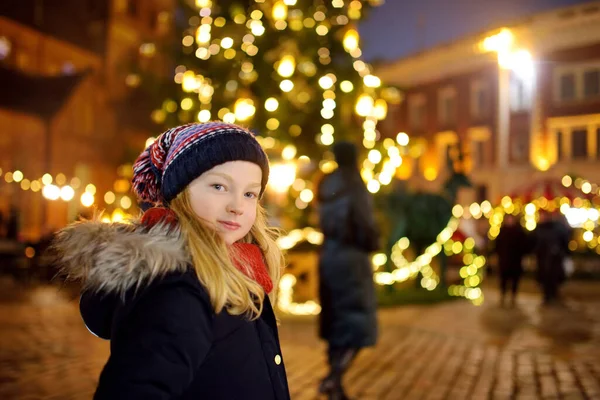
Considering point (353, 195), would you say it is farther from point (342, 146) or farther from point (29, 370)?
point (29, 370)

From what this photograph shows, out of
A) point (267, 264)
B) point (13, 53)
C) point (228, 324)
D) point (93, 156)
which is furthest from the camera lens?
point (93, 156)

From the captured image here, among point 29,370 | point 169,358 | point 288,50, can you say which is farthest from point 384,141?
point 169,358

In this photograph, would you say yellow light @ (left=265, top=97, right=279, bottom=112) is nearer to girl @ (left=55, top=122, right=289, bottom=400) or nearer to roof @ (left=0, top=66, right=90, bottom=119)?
girl @ (left=55, top=122, right=289, bottom=400)

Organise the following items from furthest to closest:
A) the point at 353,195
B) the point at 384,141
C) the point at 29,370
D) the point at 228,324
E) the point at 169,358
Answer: the point at 384,141 → the point at 29,370 → the point at 353,195 → the point at 228,324 → the point at 169,358

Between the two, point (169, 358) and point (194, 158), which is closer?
point (169, 358)

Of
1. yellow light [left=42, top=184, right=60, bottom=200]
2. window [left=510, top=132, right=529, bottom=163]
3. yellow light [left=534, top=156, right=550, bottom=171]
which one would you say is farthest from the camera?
window [left=510, top=132, right=529, bottom=163]

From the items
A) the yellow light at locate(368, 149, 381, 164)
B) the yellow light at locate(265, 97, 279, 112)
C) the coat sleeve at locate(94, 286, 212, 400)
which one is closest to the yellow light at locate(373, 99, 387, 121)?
the yellow light at locate(368, 149, 381, 164)

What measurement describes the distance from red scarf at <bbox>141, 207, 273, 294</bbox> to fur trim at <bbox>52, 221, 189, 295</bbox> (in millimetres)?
35

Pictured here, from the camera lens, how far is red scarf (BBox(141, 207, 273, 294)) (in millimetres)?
1897

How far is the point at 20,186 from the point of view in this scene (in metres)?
23.8

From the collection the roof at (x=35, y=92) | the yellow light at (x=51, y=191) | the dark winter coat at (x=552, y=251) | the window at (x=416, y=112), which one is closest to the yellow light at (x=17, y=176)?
the yellow light at (x=51, y=191)

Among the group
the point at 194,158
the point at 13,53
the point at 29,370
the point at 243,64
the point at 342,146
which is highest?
the point at 13,53

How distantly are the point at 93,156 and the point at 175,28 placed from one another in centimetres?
1756

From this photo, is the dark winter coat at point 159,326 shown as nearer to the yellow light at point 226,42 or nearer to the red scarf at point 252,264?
the red scarf at point 252,264
